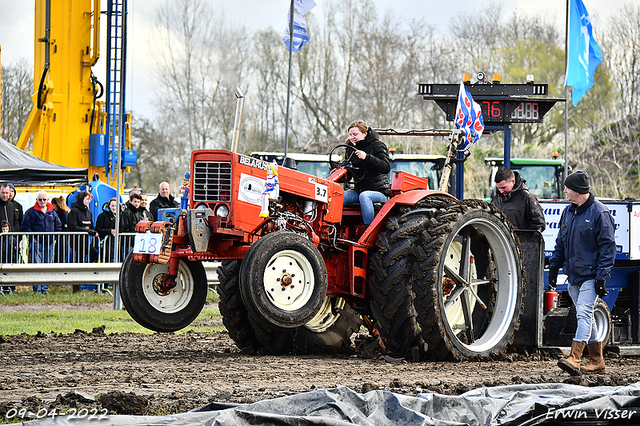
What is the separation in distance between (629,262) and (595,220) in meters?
3.32

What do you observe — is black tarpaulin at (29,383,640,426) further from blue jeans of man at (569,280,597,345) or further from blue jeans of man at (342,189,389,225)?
blue jeans of man at (342,189,389,225)

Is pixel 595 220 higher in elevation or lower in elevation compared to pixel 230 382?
higher

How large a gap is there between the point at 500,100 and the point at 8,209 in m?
8.45

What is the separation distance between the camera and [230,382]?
6312 mm

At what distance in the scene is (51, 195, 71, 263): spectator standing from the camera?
565 inches

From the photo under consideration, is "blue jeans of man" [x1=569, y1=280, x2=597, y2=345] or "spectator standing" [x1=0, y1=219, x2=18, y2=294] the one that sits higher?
"spectator standing" [x1=0, y1=219, x2=18, y2=294]

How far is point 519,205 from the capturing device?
966 centimetres

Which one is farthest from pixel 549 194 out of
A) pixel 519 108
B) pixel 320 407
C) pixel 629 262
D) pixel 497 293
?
pixel 320 407

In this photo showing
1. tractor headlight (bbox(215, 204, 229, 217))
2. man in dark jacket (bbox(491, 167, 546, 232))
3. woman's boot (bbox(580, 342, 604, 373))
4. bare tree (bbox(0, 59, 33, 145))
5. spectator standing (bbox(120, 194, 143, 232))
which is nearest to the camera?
tractor headlight (bbox(215, 204, 229, 217))

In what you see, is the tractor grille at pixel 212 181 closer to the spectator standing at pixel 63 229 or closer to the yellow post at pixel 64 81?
the spectator standing at pixel 63 229

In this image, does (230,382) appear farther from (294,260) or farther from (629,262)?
(629,262)

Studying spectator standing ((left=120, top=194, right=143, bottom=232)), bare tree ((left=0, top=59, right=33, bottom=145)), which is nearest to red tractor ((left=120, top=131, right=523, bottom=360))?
spectator standing ((left=120, top=194, right=143, bottom=232))

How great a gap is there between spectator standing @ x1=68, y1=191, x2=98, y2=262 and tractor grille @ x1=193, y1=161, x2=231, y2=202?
23.9 ft

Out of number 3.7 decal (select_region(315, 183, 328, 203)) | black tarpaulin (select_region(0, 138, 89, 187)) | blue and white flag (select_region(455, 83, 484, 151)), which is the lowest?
number 3.7 decal (select_region(315, 183, 328, 203))
